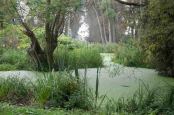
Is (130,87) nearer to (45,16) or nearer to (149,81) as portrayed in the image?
(149,81)

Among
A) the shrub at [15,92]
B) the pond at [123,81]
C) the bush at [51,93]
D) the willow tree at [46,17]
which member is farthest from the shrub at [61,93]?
the willow tree at [46,17]

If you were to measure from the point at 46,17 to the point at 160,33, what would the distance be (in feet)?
11.7

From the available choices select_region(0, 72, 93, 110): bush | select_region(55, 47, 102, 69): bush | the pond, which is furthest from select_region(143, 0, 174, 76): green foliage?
select_region(0, 72, 93, 110): bush

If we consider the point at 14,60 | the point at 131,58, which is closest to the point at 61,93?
the point at 14,60

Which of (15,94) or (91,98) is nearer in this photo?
(91,98)

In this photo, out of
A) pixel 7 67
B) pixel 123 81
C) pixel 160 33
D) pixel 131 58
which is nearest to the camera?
pixel 123 81

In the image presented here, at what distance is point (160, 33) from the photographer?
33.6ft

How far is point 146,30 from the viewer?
10.9m

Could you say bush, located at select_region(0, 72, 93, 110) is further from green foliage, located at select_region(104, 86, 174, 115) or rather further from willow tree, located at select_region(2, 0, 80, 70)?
willow tree, located at select_region(2, 0, 80, 70)

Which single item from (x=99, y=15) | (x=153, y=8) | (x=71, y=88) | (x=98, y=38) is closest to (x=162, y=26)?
(x=153, y=8)

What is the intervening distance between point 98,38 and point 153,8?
3243cm

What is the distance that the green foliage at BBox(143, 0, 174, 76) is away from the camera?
9.99 metres

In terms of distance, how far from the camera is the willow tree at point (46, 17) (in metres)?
11.3

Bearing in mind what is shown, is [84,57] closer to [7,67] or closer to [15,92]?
[7,67]
